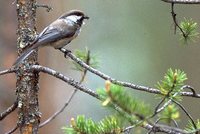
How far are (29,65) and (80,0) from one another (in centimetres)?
486

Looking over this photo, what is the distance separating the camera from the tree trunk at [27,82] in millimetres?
1730

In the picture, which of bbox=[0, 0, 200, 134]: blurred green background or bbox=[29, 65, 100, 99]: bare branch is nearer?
A: bbox=[29, 65, 100, 99]: bare branch

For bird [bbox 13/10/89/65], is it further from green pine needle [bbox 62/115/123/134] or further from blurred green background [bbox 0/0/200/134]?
blurred green background [bbox 0/0/200/134]

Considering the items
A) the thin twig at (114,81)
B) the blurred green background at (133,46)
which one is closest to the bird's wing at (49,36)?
the thin twig at (114,81)

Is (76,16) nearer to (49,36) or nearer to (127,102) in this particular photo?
(49,36)

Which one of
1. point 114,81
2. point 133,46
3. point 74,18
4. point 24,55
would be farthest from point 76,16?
point 133,46

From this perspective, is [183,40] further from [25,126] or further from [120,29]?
[120,29]

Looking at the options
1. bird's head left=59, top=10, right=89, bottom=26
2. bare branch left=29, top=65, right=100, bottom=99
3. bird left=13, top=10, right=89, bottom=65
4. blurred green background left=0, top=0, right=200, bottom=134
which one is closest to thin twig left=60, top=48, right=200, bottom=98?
bare branch left=29, top=65, right=100, bottom=99

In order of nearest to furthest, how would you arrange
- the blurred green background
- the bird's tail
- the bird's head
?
the bird's tail < the bird's head < the blurred green background

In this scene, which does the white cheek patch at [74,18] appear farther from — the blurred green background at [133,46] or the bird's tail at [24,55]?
the blurred green background at [133,46]

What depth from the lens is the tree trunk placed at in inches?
68.1

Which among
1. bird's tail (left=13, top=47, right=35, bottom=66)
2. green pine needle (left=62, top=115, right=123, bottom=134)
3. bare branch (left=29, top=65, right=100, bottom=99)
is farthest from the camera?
bird's tail (left=13, top=47, right=35, bottom=66)

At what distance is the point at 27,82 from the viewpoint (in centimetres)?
174

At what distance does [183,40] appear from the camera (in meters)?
1.79
